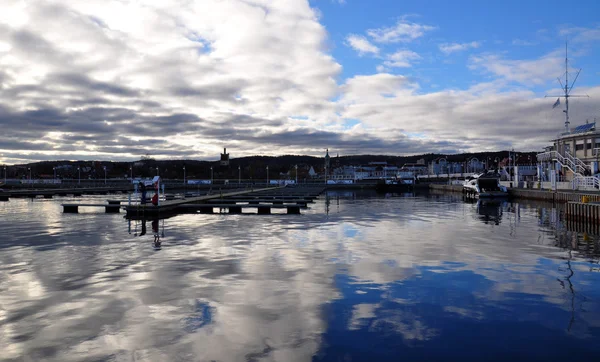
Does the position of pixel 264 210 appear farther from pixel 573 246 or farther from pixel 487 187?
pixel 487 187

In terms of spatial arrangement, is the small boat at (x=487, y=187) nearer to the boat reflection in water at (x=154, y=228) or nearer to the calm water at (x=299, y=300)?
the calm water at (x=299, y=300)

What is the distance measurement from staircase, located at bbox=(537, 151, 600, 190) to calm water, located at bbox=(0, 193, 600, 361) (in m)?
32.5

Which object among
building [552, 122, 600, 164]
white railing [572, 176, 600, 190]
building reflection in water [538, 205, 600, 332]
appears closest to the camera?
building reflection in water [538, 205, 600, 332]

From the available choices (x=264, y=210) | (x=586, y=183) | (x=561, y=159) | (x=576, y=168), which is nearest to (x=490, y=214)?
(x=264, y=210)

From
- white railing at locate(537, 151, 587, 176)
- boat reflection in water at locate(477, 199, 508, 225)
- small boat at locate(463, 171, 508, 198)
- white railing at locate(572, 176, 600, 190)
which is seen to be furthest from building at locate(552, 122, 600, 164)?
boat reflection in water at locate(477, 199, 508, 225)

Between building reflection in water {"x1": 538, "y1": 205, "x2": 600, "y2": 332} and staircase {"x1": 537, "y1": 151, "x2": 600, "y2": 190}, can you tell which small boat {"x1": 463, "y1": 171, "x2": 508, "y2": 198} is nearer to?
staircase {"x1": 537, "y1": 151, "x2": 600, "y2": 190}

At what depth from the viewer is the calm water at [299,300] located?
8.09 metres

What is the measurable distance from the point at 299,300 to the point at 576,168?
64.2 meters

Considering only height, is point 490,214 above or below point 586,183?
below

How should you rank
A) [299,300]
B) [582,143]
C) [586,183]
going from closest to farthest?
[299,300], [586,183], [582,143]

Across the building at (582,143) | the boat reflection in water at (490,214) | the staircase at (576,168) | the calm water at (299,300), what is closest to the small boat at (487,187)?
the boat reflection in water at (490,214)

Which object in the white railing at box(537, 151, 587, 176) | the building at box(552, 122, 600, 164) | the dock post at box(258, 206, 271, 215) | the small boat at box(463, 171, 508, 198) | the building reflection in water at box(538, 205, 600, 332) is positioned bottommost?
the building reflection in water at box(538, 205, 600, 332)

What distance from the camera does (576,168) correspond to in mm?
61906

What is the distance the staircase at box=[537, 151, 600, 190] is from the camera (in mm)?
47938
